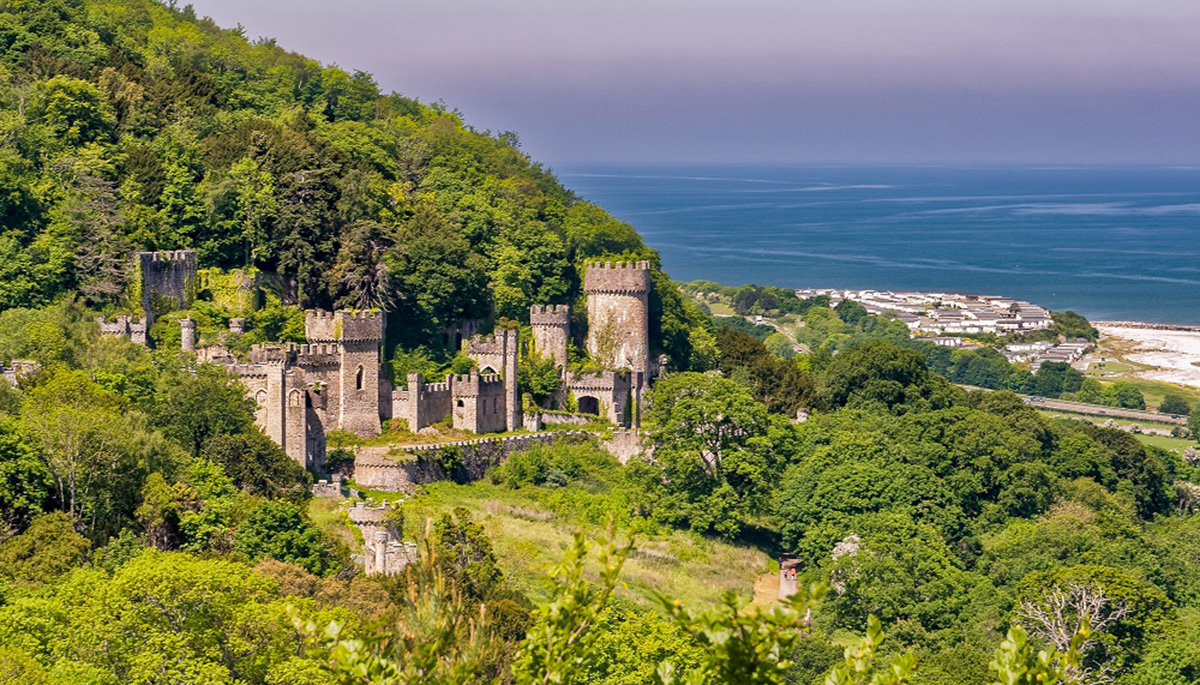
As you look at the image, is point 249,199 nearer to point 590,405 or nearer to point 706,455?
point 590,405

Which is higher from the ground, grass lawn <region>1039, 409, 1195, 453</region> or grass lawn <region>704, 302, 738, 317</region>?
grass lawn <region>704, 302, 738, 317</region>

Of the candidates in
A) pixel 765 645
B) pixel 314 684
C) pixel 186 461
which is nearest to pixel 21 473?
pixel 186 461

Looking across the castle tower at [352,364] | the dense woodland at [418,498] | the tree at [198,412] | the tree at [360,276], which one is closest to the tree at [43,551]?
the dense woodland at [418,498]

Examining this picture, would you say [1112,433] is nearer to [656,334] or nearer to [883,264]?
[656,334]

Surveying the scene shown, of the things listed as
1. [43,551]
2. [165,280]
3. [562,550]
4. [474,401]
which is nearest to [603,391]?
[474,401]

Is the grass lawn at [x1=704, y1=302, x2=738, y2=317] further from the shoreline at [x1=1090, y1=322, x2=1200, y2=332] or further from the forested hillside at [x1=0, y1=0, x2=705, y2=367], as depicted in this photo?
the forested hillside at [x1=0, y1=0, x2=705, y2=367]

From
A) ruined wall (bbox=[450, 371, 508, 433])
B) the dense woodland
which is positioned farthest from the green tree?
ruined wall (bbox=[450, 371, 508, 433])

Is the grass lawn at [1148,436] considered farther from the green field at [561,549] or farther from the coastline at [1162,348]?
the green field at [561,549]
